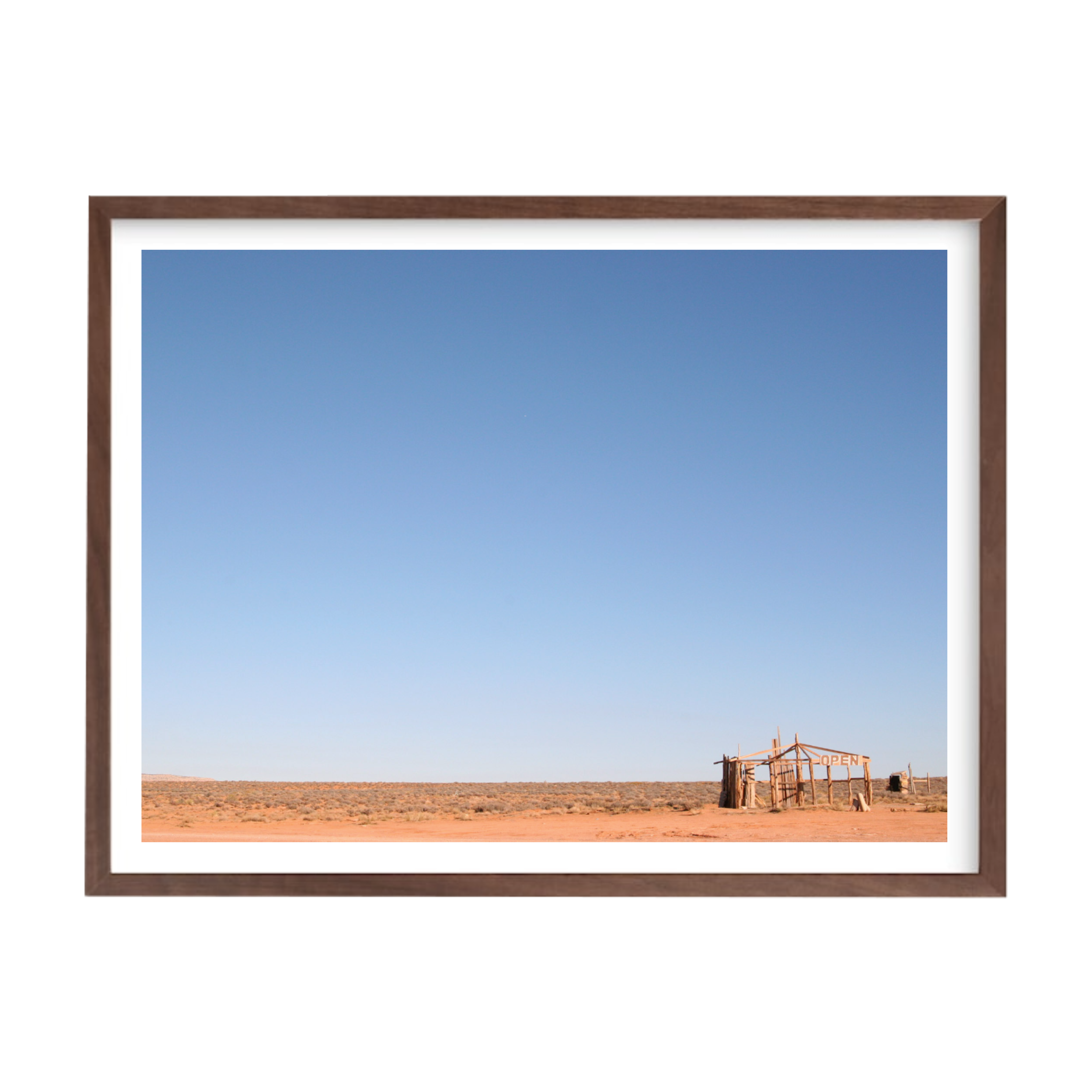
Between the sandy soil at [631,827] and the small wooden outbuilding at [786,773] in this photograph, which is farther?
the small wooden outbuilding at [786,773]

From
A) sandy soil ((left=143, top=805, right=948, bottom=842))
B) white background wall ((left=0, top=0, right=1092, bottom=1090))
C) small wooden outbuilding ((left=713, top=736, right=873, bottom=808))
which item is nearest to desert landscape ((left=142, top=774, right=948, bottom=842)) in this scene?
sandy soil ((left=143, top=805, right=948, bottom=842))

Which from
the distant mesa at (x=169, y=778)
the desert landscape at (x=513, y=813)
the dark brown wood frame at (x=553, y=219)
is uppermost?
the dark brown wood frame at (x=553, y=219)

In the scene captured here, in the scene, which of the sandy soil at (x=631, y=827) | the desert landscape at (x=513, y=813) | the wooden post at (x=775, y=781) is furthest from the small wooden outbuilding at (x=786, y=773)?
the sandy soil at (x=631, y=827)

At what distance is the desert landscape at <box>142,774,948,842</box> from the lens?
7852 mm

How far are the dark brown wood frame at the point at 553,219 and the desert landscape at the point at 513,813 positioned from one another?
10.7 feet

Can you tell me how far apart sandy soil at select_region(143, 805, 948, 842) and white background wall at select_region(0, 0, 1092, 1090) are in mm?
3908

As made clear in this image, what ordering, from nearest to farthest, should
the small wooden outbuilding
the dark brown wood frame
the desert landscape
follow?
the dark brown wood frame → the desert landscape → the small wooden outbuilding

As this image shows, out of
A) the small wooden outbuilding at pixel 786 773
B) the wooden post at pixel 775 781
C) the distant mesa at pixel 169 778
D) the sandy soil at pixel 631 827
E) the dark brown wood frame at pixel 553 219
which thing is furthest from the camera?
the distant mesa at pixel 169 778

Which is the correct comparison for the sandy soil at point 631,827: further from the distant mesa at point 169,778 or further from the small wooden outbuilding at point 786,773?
the distant mesa at point 169,778

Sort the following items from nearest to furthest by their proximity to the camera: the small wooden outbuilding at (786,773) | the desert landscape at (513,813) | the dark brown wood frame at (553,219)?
1. the dark brown wood frame at (553,219)
2. the desert landscape at (513,813)
3. the small wooden outbuilding at (786,773)

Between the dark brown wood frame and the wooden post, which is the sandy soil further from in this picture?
the dark brown wood frame
